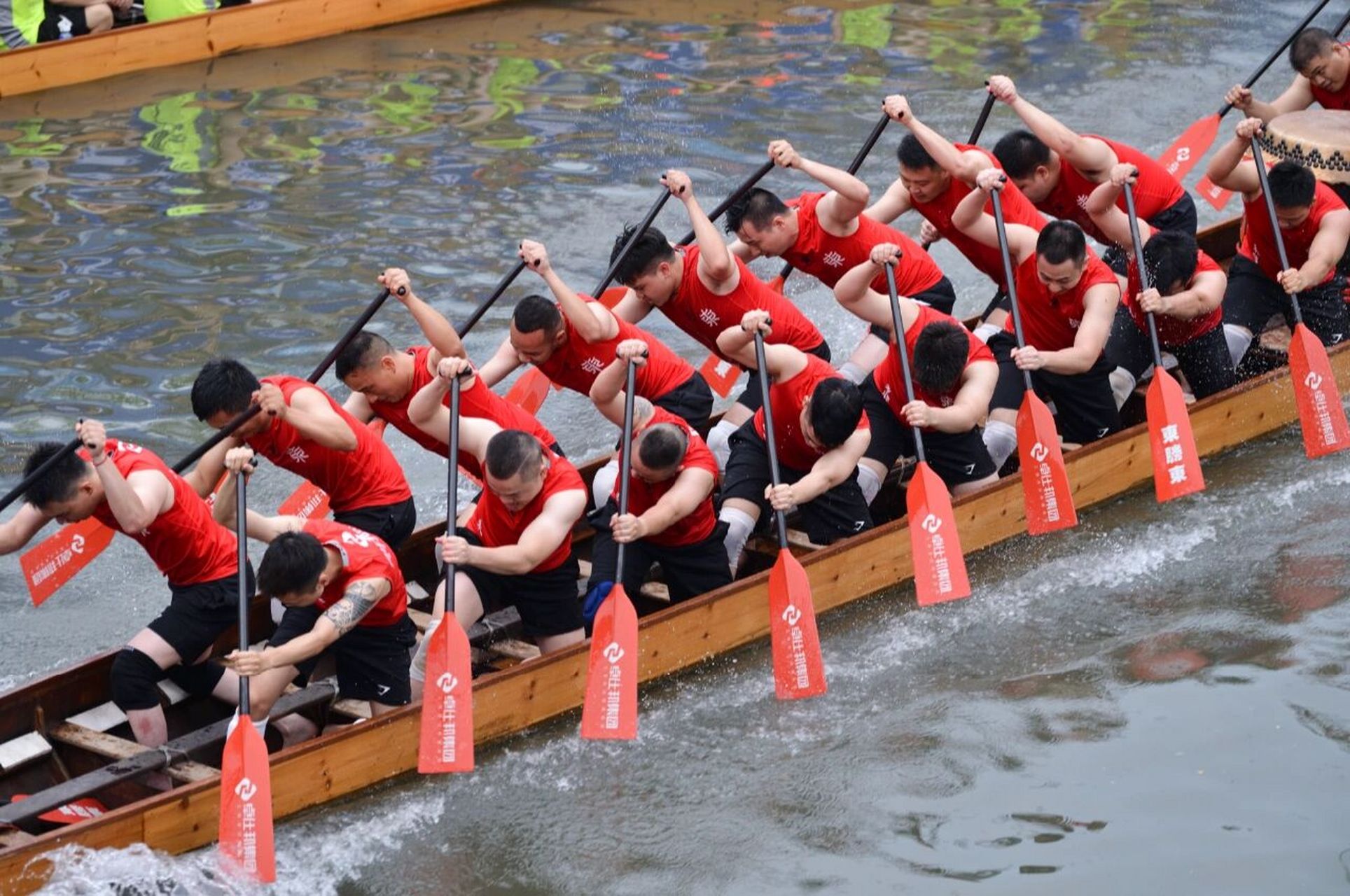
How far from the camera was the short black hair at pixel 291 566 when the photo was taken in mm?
6125

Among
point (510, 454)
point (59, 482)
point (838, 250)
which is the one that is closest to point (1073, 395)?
point (838, 250)

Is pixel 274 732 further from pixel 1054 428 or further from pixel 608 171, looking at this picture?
pixel 608 171

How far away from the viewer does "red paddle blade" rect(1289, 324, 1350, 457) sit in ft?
27.7

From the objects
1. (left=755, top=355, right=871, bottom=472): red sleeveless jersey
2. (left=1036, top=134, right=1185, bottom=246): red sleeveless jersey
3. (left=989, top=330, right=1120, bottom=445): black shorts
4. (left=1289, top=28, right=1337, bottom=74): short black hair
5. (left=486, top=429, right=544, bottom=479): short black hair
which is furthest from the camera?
(left=1289, top=28, right=1337, bottom=74): short black hair

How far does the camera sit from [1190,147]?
11117 mm

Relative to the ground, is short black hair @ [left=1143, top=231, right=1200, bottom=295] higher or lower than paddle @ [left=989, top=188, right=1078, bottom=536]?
higher

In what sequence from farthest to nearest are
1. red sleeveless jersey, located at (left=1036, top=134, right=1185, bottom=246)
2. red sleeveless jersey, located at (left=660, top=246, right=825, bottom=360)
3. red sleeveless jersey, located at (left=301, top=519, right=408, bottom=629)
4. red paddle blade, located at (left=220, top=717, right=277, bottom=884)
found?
red sleeveless jersey, located at (left=1036, top=134, right=1185, bottom=246)
red sleeveless jersey, located at (left=660, top=246, right=825, bottom=360)
red sleeveless jersey, located at (left=301, top=519, right=408, bottom=629)
red paddle blade, located at (left=220, top=717, right=277, bottom=884)

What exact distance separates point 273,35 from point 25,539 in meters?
10.2

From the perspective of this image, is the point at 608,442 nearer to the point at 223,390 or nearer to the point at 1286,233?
the point at 223,390

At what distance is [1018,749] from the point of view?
6848 mm

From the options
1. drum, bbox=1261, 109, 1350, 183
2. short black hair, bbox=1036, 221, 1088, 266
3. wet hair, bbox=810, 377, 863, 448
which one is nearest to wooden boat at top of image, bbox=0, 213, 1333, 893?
wet hair, bbox=810, 377, 863, 448

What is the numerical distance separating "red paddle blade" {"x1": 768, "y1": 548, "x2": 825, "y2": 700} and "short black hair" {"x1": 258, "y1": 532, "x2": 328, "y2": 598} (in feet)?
6.06

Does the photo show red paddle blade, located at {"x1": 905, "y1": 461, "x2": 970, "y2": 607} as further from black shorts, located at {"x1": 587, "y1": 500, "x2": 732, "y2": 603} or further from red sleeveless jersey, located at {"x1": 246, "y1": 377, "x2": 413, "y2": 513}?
red sleeveless jersey, located at {"x1": 246, "y1": 377, "x2": 413, "y2": 513}

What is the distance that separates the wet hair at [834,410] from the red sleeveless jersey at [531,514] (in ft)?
3.37
